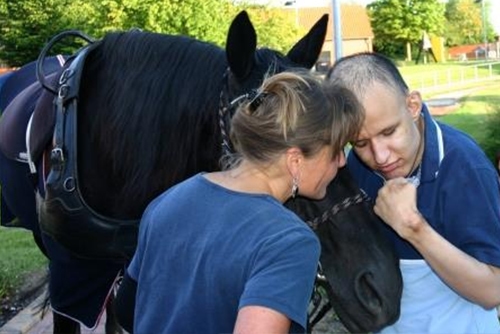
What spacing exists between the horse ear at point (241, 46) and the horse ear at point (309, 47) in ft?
0.90

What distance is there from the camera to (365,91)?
73.4 inches

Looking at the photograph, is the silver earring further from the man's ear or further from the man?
the man's ear

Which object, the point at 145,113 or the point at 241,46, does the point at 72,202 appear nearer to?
the point at 145,113

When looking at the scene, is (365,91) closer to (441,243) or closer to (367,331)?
(441,243)

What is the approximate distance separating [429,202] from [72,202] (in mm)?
1316

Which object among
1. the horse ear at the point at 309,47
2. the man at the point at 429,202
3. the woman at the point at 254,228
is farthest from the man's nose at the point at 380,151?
the horse ear at the point at 309,47

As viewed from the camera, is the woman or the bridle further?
the bridle

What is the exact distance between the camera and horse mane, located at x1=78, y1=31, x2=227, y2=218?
2311mm

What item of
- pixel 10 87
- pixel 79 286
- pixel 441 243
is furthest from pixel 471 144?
pixel 10 87

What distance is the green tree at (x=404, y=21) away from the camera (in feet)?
211

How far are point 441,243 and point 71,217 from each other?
1415 mm

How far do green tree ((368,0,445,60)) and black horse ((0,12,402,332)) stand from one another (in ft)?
213

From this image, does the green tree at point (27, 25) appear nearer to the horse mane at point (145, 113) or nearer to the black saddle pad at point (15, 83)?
the black saddle pad at point (15, 83)

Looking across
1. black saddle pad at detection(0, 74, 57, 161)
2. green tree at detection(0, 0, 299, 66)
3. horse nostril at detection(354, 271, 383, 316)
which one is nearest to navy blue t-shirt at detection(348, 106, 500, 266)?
horse nostril at detection(354, 271, 383, 316)
